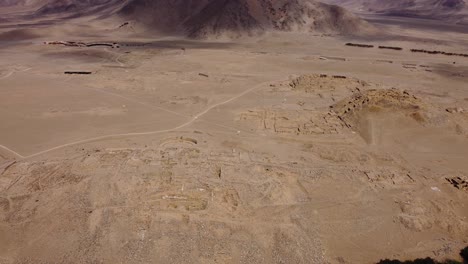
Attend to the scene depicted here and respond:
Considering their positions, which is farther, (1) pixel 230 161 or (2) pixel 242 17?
(2) pixel 242 17

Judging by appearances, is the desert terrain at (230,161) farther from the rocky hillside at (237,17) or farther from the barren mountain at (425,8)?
the barren mountain at (425,8)

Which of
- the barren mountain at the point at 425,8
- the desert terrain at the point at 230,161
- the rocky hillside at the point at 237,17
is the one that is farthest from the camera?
the barren mountain at the point at 425,8

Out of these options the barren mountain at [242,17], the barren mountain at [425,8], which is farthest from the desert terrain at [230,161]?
the barren mountain at [425,8]

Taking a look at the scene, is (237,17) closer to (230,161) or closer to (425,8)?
(230,161)

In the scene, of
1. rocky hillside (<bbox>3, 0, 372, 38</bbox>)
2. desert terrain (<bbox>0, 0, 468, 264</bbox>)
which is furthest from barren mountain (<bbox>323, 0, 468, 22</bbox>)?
desert terrain (<bbox>0, 0, 468, 264</bbox>)

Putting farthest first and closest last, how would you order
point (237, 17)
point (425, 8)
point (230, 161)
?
point (425, 8)
point (237, 17)
point (230, 161)

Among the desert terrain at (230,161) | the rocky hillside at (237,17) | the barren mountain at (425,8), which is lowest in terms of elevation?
the desert terrain at (230,161)

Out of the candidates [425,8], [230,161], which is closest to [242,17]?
[230,161]

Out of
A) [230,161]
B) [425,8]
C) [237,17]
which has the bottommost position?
[230,161]

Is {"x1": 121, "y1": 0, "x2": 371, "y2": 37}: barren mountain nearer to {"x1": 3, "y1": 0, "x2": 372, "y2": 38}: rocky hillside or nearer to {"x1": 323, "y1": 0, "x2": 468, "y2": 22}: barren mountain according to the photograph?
Result: {"x1": 3, "y1": 0, "x2": 372, "y2": 38}: rocky hillside
